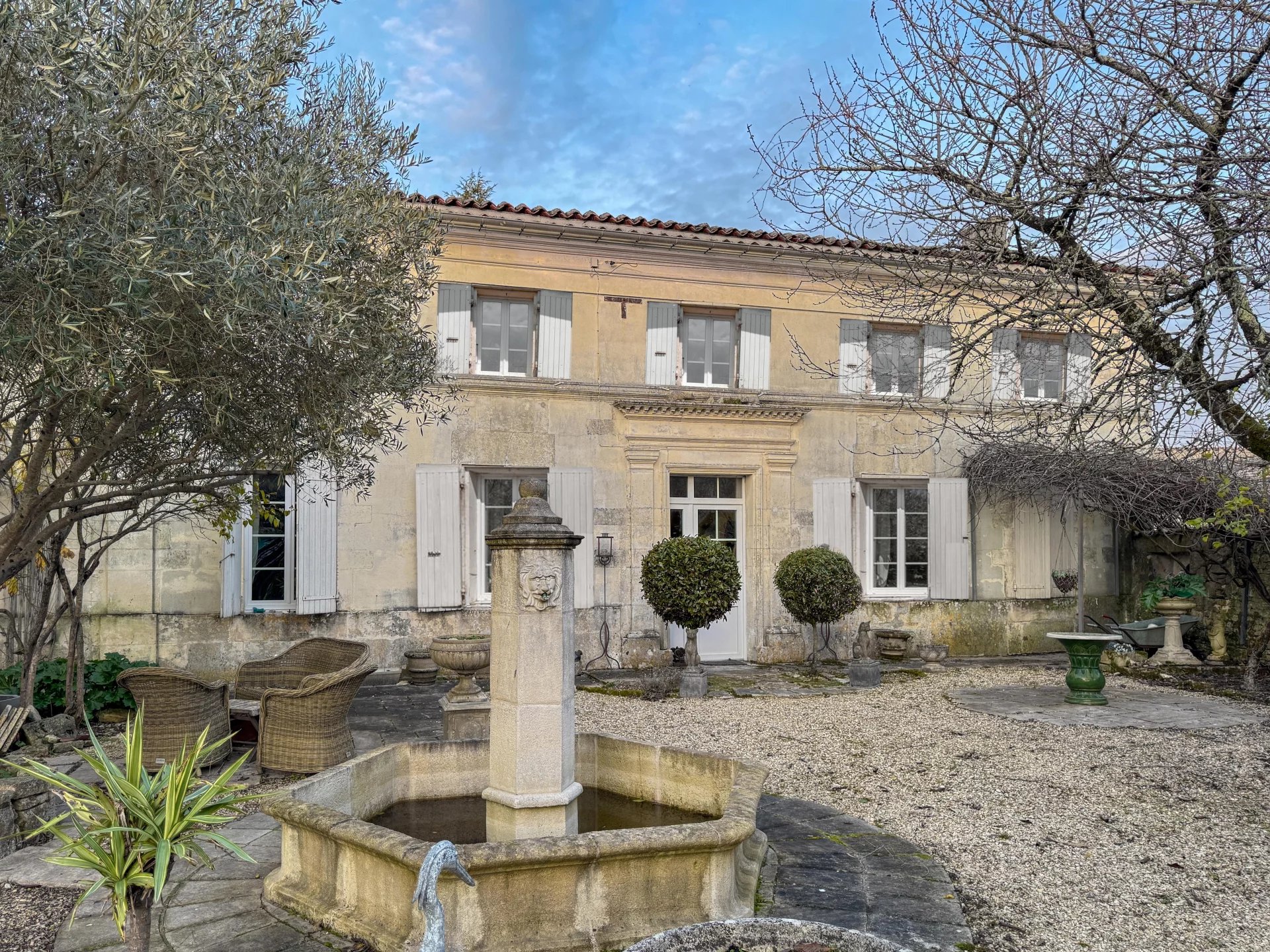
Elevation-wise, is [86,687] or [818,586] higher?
[818,586]

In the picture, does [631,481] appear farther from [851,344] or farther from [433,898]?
[433,898]

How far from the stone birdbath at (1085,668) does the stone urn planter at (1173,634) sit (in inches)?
118

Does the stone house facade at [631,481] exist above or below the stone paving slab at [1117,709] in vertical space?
above

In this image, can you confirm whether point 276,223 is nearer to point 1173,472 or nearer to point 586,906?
point 586,906

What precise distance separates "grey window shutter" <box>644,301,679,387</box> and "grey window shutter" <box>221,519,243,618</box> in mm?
5185

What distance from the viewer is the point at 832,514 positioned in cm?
1184

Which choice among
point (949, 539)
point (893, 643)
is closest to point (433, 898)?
point (893, 643)

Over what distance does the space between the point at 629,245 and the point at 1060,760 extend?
24.9ft

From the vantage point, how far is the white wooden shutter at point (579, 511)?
10.9 metres

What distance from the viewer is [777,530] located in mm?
11672

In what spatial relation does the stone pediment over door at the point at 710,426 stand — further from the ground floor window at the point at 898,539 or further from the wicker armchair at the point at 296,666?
the wicker armchair at the point at 296,666

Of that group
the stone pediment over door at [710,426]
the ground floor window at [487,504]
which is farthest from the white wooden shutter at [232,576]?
the stone pediment over door at [710,426]

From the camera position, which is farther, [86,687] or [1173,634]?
[1173,634]

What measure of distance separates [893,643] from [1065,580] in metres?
2.77
